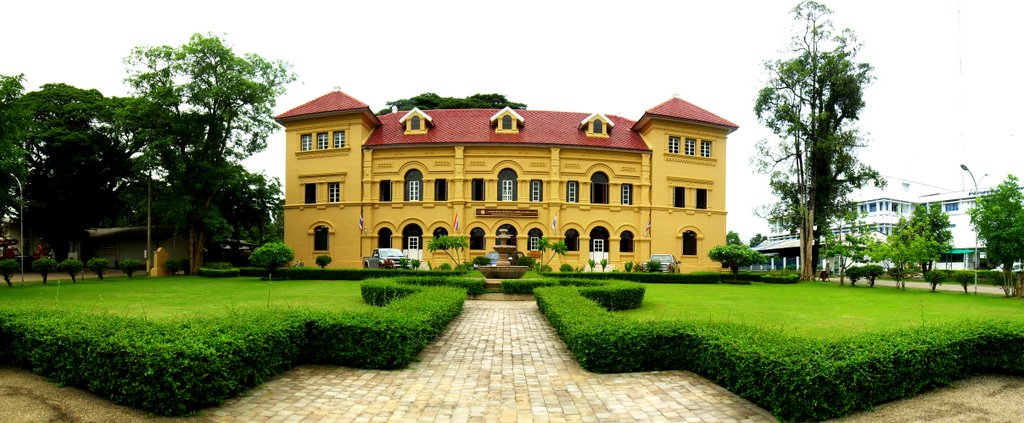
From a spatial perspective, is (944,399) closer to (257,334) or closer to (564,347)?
(564,347)

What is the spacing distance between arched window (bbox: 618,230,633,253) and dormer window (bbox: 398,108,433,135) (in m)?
15.0

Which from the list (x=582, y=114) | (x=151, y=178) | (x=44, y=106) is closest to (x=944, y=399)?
(x=582, y=114)

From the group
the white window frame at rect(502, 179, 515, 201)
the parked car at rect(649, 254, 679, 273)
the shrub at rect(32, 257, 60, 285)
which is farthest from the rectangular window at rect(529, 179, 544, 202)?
the shrub at rect(32, 257, 60, 285)

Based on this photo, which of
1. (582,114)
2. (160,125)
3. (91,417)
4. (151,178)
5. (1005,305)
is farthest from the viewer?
(582,114)

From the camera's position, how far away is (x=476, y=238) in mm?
37656

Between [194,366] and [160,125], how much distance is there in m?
32.9

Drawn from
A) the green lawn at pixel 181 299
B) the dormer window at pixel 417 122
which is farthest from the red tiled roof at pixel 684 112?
the green lawn at pixel 181 299

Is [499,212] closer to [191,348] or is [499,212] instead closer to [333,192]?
[333,192]

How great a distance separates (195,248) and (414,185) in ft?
44.9

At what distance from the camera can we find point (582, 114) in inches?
1654

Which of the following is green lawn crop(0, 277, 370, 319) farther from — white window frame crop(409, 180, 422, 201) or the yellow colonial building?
A: white window frame crop(409, 180, 422, 201)

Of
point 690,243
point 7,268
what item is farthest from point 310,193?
point 690,243

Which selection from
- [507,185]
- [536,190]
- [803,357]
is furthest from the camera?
[536,190]

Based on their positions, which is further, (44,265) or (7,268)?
(44,265)
